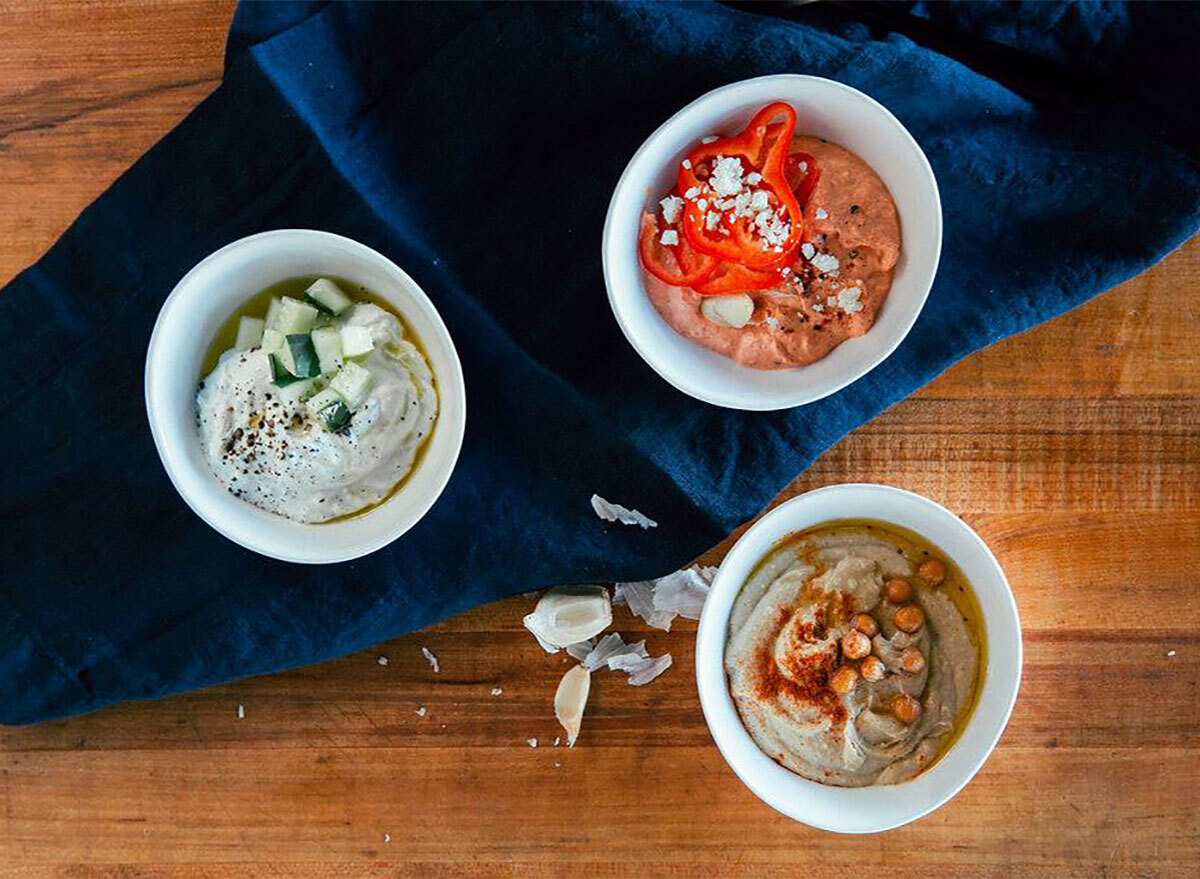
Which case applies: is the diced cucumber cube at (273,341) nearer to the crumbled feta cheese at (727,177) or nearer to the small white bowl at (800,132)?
the small white bowl at (800,132)

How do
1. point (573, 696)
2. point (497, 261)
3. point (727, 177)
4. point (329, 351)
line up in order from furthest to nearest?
point (573, 696) < point (497, 261) < point (329, 351) < point (727, 177)

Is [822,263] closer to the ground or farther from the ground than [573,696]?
farther from the ground

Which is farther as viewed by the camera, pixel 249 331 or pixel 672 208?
pixel 249 331

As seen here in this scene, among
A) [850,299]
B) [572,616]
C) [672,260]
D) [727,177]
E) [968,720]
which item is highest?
[727,177]

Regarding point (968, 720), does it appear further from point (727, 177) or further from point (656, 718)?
point (727, 177)

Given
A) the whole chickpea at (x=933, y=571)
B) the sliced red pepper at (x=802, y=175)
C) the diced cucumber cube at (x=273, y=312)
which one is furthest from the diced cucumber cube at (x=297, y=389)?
the whole chickpea at (x=933, y=571)

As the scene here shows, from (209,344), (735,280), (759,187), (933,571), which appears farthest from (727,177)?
(209,344)
